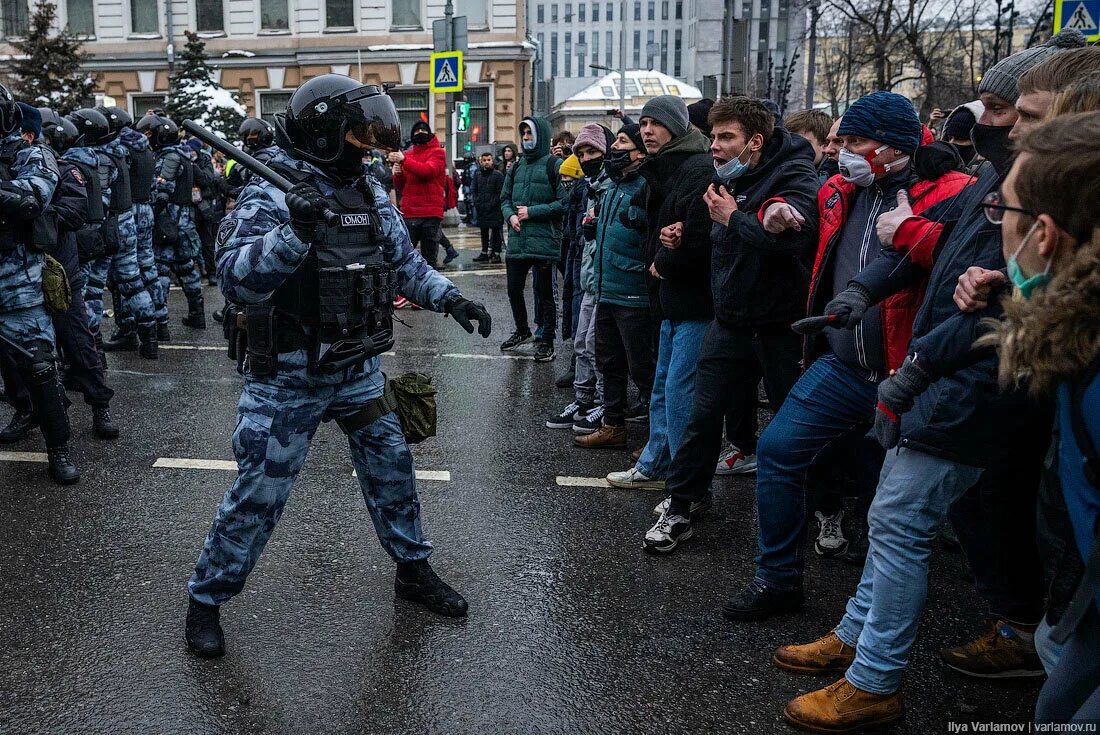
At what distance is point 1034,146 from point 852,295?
1352mm

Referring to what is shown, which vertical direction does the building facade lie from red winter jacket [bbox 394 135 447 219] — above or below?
above

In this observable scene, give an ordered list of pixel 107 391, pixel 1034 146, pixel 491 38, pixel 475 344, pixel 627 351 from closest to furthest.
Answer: pixel 1034 146 < pixel 627 351 < pixel 107 391 < pixel 475 344 < pixel 491 38

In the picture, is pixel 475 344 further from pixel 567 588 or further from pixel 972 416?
pixel 972 416

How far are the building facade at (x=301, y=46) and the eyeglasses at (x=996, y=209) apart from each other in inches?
1282

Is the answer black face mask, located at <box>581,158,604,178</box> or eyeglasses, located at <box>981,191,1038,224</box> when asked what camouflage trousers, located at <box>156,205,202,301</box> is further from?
eyeglasses, located at <box>981,191,1038,224</box>

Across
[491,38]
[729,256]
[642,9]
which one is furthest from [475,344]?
[642,9]

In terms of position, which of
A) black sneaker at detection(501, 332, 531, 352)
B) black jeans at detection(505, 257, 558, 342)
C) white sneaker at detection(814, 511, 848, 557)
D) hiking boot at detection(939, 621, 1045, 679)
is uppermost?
black jeans at detection(505, 257, 558, 342)

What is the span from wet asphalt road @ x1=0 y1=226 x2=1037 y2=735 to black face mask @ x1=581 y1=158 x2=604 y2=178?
88.2 inches

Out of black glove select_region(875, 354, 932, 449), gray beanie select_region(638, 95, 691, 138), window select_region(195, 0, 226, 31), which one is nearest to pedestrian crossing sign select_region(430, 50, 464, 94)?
gray beanie select_region(638, 95, 691, 138)

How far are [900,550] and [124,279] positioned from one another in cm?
744

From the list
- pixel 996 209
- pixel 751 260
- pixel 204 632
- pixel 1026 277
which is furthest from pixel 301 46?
pixel 1026 277

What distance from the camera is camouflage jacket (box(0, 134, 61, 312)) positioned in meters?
5.32

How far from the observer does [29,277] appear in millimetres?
5465

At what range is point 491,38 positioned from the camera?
114ft
